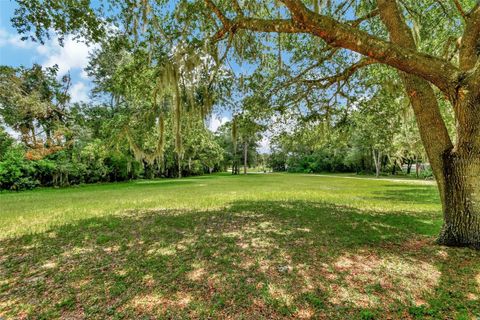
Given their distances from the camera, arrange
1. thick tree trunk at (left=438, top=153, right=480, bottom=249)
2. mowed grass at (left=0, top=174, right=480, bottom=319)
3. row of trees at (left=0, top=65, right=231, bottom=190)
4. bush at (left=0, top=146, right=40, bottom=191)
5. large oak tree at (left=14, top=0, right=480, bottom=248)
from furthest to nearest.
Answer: bush at (left=0, top=146, right=40, bottom=191), row of trees at (left=0, top=65, right=231, bottom=190), thick tree trunk at (left=438, top=153, right=480, bottom=249), large oak tree at (left=14, top=0, right=480, bottom=248), mowed grass at (left=0, top=174, right=480, bottom=319)

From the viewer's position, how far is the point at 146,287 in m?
2.46

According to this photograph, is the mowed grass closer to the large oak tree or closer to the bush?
the large oak tree

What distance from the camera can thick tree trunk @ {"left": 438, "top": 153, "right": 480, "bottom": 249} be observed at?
3152 millimetres

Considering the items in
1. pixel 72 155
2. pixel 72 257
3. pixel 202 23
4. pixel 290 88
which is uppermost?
pixel 202 23

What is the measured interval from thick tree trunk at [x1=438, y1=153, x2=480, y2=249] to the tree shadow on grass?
315 millimetres

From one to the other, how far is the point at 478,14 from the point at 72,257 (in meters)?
6.80

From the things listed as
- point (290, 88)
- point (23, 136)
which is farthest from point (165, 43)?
point (23, 136)

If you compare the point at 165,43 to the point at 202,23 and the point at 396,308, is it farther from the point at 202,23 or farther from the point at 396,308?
the point at 396,308

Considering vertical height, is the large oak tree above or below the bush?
above

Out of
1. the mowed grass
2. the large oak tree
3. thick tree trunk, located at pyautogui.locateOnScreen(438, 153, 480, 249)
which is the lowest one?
the mowed grass

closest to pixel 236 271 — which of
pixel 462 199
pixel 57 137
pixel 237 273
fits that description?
pixel 237 273

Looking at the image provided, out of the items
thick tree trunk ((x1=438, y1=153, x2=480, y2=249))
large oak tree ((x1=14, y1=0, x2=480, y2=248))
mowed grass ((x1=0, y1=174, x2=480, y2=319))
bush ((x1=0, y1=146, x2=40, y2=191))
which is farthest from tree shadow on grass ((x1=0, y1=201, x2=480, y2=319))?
bush ((x1=0, y1=146, x2=40, y2=191))

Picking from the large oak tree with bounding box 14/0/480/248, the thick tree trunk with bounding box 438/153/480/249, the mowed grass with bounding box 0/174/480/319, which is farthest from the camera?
A: the thick tree trunk with bounding box 438/153/480/249

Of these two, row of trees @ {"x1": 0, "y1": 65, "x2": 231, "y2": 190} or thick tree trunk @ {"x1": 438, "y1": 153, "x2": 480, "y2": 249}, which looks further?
row of trees @ {"x1": 0, "y1": 65, "x2": 231, "y2": 190}
